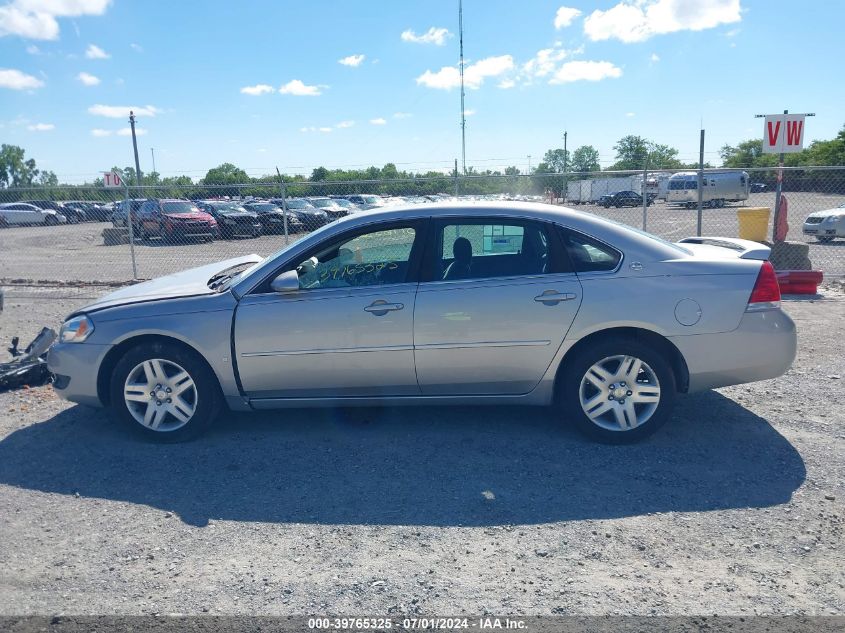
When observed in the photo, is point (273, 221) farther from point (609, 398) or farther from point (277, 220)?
point (609, 398)

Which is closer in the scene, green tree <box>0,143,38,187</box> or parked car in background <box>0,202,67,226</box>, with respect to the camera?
parked car in background <box>0,202,67,226</box>

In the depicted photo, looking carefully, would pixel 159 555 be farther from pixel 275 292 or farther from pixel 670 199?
pixel 670 199

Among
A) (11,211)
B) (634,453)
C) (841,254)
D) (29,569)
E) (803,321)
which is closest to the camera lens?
(29,569)

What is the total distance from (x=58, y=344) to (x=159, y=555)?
2293mm

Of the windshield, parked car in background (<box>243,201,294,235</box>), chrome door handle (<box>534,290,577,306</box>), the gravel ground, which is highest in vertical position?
the windshield

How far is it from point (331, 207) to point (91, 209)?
1812cm

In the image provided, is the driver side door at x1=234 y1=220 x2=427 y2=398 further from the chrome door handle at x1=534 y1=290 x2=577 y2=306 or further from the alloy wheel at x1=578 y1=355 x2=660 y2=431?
the alloy wheel at x1=578 y1=355 x2=660 y2=431

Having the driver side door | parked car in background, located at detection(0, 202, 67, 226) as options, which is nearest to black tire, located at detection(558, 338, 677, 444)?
the driver side door

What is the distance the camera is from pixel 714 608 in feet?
10.2

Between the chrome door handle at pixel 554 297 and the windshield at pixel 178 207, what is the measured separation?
2107 centimetres

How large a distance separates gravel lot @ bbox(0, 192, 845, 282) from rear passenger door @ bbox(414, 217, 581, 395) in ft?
30.2

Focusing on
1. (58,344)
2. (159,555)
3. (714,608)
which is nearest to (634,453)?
(714,608)

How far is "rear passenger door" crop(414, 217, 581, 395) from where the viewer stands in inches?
189

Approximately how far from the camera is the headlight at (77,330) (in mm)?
5098
